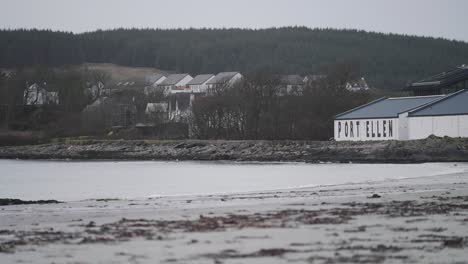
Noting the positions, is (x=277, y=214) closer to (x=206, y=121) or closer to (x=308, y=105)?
(x=308, y=105)

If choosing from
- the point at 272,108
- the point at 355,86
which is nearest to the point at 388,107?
the point at 272,108

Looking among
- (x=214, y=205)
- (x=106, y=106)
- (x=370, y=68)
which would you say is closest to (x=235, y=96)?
(x=106, y=106)

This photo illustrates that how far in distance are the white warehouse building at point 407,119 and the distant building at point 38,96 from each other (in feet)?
180

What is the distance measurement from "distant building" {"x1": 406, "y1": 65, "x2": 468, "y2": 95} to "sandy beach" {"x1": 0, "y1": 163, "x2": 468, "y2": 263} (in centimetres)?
4454

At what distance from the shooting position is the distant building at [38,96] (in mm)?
113312

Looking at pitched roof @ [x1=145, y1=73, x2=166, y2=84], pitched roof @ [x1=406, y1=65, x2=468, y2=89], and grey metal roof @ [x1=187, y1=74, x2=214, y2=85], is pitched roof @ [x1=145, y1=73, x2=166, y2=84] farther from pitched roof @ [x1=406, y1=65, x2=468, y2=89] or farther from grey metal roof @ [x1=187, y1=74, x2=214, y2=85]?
pitched roof @ [x1=406, y1=65, x2=468, y2=89]

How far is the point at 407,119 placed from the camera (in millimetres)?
61094

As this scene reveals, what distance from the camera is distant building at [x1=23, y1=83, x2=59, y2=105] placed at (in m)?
113

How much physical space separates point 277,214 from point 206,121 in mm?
64272

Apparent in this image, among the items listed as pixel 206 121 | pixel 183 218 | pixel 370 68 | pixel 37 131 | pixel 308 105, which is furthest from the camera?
pixel 370 68

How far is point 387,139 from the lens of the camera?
6212cm

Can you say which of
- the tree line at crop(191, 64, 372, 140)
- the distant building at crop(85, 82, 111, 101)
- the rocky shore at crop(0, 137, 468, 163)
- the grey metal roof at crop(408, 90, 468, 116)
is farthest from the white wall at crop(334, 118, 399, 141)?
the distant building at crop(85, 82, 111, 101)

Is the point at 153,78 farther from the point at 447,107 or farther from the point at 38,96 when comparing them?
the point at 447,107

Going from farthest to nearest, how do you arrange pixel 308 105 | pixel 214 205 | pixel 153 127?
pixel 153 127 < pixel 308 105 < pixel 214 205
